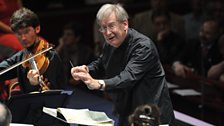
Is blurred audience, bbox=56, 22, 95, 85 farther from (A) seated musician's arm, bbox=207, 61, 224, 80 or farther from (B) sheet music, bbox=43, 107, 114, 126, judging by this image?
(B) sheet music, bbox=43, 107, 114, 126

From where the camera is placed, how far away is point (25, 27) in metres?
3.84

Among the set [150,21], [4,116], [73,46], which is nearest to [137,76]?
[4,116]

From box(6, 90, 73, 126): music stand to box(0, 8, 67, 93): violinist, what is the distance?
201 millimetres

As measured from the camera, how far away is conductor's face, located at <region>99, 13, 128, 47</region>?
3473 millimetres

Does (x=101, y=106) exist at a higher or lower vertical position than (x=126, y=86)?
lower

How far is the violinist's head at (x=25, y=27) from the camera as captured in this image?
3838 millimetres

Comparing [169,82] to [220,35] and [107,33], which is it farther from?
[107,33]

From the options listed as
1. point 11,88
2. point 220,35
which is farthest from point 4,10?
point 220,35

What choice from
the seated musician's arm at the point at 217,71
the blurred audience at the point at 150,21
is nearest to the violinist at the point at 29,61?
the seated musician's arm at the point at 217,71

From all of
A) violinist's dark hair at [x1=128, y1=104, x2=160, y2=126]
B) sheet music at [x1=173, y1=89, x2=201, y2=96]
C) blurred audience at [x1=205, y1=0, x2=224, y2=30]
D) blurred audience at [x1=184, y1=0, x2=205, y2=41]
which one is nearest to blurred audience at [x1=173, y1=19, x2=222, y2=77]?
sheet music at [x1=173, y1=89, x2=201, y2=96]

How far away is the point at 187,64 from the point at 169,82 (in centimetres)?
26

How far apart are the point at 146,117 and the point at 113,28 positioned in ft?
2.48

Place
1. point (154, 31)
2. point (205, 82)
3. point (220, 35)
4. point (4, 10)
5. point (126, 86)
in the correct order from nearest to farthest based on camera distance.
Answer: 1. point (126, 86)
2. point (4, 10)
3. point (205, 82)
4. point (220, 35)
5. point (154, 31)

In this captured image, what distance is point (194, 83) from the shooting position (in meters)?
5.41
